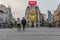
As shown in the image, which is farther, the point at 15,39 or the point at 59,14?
the point at 59,14

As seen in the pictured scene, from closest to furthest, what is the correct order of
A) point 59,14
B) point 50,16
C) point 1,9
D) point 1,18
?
point 59,14 < point 1,18 < point 1,9 < point 50,16

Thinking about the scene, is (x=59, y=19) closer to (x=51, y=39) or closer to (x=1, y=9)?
(x=1, y=9)

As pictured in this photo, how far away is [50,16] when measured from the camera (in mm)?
184750

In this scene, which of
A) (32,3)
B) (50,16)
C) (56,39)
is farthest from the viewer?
(50,16)

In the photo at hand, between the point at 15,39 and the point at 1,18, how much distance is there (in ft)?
432

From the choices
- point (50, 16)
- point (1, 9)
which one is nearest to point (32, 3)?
point (1, 9)

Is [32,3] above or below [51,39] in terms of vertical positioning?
above

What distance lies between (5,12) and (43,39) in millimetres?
157622

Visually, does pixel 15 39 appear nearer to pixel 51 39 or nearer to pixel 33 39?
pixel 33 39

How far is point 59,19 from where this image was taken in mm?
132125

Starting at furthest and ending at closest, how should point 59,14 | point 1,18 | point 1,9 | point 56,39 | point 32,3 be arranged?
point 1,9 → point 1,18 → point 59,14 → point 32,3 → point 56,39

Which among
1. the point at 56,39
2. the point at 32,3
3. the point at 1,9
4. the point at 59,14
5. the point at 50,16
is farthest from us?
the point at 50,16

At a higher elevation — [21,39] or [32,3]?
[32,3]

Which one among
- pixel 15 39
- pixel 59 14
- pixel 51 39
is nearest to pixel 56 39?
pixel 51 39
